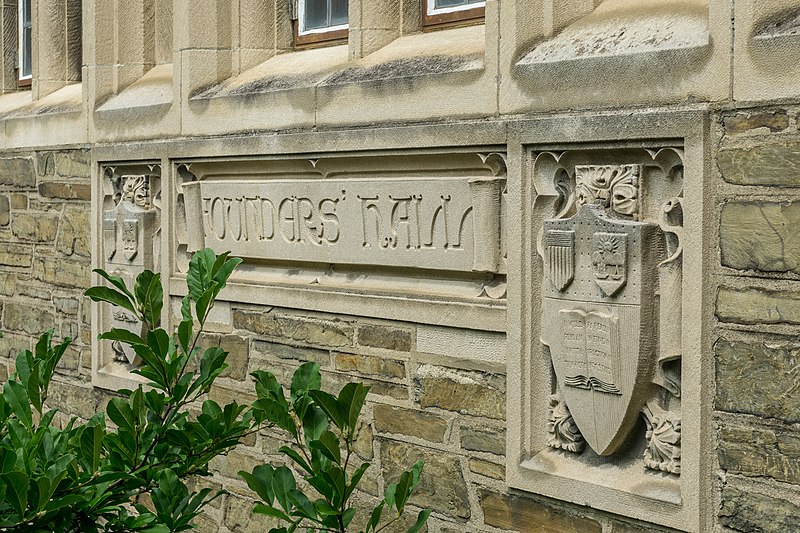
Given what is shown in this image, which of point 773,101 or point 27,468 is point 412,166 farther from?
point 27,468

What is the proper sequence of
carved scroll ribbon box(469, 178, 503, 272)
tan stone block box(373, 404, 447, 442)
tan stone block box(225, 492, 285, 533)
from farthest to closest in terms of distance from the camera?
tan stone block box(225, 492, 285, 533) < tan stone block box(373, 404, 447, 442) < carved scroll ribbon box(469, 178, 503, 272)

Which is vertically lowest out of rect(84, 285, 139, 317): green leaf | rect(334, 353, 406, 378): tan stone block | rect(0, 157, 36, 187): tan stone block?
rect(334, 353, 406, 378): tan stone block

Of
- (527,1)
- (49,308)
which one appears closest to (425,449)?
(527,1)

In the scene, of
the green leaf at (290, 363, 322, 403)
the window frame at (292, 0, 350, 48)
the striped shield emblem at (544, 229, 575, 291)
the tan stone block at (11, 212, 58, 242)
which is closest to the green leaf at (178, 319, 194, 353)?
the green leaf at (290, 363, 322, 403)

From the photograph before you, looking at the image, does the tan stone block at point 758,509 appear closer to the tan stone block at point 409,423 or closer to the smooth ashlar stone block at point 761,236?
the smooth ashlar stone block at point 761,236

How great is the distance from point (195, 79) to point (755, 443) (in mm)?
3169

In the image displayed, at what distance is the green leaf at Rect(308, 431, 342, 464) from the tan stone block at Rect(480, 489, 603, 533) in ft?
3.55

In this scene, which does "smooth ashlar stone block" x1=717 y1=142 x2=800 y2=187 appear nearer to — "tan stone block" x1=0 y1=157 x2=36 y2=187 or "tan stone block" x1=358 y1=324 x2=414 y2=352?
"tan stone block" x1=358 y1=324 x2=414 y2=352

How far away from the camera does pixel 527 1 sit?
4020 mm

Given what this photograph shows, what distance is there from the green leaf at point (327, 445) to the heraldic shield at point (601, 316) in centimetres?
96

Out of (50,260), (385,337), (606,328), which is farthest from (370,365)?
(50,260)

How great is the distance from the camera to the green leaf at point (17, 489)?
258 centimetres

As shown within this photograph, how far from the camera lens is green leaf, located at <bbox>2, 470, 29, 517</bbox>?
8.48 feet

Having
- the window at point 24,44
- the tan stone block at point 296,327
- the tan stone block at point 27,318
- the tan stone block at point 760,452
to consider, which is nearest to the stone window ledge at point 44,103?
the window at point 24,44
